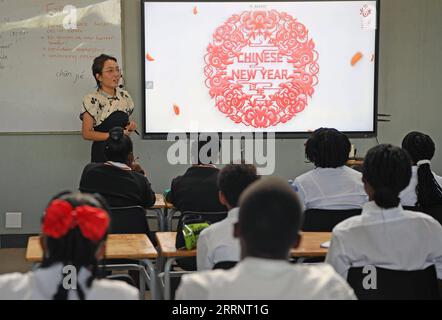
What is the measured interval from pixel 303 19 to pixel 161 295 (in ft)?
11.8

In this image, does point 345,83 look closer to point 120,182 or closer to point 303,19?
point 303,19

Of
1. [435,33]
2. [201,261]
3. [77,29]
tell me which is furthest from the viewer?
[435,33]

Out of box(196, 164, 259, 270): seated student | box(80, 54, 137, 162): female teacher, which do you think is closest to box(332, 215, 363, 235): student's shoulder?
box(196, 164, 259, 270): seated student

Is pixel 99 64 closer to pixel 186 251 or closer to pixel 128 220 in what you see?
pixel 128 220

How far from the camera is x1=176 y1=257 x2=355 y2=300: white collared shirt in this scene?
73.9 inches

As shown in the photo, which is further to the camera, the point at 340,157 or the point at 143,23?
the point at 143,23

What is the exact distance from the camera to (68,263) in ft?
6.73

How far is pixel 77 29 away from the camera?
638 centimetres

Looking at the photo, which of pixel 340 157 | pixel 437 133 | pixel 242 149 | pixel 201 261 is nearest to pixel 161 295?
pixel 201 261

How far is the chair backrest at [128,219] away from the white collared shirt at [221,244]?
3.79 ft

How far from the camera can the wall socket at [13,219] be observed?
6.57 metres

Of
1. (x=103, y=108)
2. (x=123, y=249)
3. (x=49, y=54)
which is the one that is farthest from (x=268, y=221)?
(x=49, y=54)

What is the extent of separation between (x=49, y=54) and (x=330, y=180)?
3.17 metres

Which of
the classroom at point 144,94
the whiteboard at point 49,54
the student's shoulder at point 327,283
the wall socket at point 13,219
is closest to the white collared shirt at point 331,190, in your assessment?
the classroom at point 144,94
